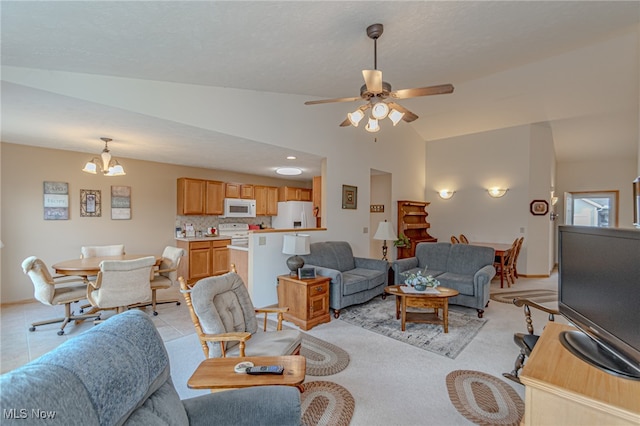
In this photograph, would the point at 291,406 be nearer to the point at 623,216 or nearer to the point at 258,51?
the point at 258,51

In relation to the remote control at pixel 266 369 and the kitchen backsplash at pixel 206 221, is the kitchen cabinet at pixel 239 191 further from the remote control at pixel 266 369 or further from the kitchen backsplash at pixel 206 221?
the remote control at pixel 266 369

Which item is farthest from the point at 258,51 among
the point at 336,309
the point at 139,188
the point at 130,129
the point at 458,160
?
the point at 458,160

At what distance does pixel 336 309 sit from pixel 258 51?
3.11 m

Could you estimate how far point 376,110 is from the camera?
2604 millimetres

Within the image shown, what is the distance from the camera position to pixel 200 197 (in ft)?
19.6

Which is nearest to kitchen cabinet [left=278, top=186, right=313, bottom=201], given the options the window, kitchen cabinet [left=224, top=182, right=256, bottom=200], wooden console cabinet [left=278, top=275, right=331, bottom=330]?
kitchen cabinet [left=224, top=182, right=256, bottom=200]

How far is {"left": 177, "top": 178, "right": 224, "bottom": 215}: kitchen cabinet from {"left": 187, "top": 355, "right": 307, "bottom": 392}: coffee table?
474 cm

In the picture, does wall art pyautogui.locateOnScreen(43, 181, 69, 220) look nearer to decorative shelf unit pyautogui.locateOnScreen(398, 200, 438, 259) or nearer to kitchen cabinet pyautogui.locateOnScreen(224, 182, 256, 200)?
kitchen cabinet pyautogui.locateOnScreen(224, 182, 256, 200)

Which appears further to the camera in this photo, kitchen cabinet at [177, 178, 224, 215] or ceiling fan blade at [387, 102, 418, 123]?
kitchen cabinet at [177, 178, 224, 215]

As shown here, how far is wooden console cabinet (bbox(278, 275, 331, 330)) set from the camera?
3475 millimetres

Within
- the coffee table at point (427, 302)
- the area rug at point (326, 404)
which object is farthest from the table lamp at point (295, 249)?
the area rug at point (326, 404)

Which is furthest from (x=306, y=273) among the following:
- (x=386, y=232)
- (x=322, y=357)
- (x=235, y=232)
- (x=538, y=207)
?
(x=538, y=207)

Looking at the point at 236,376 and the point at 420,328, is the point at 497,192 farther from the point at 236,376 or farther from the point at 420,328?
the point at 236,376

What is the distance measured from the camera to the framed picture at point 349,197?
5.27 meters
